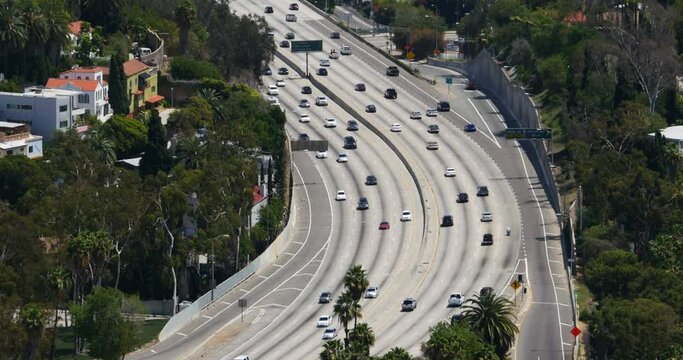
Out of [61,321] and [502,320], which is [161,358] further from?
[502,320]

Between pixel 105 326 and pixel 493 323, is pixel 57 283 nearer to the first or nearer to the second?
pixel 105 326

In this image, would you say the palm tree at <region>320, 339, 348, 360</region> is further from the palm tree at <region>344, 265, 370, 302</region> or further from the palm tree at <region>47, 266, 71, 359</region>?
the palm tree at <region>47, 266, 71, 359</region>

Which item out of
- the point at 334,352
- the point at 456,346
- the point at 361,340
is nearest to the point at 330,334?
the point at 361,340

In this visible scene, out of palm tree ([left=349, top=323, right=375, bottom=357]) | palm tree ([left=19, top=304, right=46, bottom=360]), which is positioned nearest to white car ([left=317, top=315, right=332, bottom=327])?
palm tree ([left=349, top=323, right=375, bottom=357])

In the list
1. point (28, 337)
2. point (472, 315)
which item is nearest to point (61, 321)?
point (28, 337)

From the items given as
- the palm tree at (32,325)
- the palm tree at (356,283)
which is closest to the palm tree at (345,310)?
the palm tree at (356,283)
